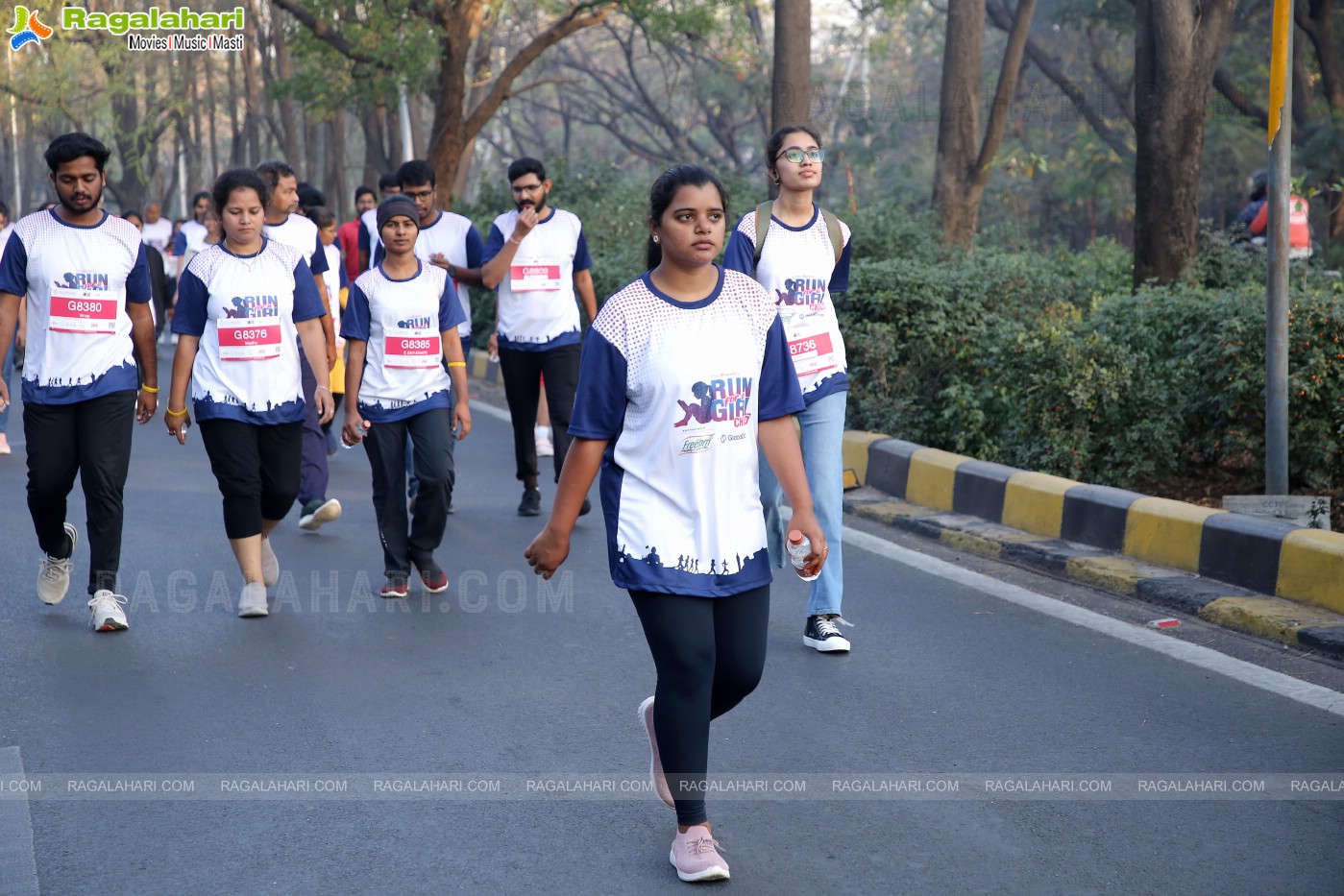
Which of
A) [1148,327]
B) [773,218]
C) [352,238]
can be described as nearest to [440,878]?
[773,218]

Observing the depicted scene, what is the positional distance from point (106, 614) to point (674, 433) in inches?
132

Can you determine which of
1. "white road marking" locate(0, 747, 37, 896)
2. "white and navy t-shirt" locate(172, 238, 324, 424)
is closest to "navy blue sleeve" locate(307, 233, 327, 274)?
"white and navy t-shirt" locate(172, 238, 324, 424)

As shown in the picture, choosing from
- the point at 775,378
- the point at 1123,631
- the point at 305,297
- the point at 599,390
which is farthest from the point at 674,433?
the point at 305,297

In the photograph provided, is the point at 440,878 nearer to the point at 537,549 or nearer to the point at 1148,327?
the point at 537,549

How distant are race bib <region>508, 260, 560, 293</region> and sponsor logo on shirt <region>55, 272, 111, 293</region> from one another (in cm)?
271

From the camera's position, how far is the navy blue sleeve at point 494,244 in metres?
8.57

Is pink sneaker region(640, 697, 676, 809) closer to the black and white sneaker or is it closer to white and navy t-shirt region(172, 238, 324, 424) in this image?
the black and white sneaker

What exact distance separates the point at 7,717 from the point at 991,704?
3185mm

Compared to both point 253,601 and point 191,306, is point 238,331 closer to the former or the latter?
Answer: point 191,306

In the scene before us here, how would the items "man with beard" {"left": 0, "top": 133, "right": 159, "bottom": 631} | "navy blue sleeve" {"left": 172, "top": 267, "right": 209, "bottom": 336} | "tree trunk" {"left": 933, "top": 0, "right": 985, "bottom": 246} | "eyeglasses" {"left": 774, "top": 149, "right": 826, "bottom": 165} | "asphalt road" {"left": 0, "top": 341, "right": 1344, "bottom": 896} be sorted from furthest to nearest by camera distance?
"tree trunk" {"left": 933, "top": 0, "right": 985, "bottom": 246} → "navy blue sleeve" {"left": 172, "top": 267, "right": 209, "bottom": 336} → "man with beard" {"left": 0, "top": 133, "right": 159, "bottom": 631} → "eyeglasses" {"left": 774, "top": 149, "right": 826, "bottom": 165} → "asphalt road" {"left": 0, "top": 341, "right": 1344, "bottom": 896}

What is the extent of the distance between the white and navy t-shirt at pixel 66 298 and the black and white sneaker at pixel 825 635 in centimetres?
287

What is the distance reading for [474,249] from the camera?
28.6 feet

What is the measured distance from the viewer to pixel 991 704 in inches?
205

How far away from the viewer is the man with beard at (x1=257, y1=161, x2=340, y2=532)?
27.1 ft
